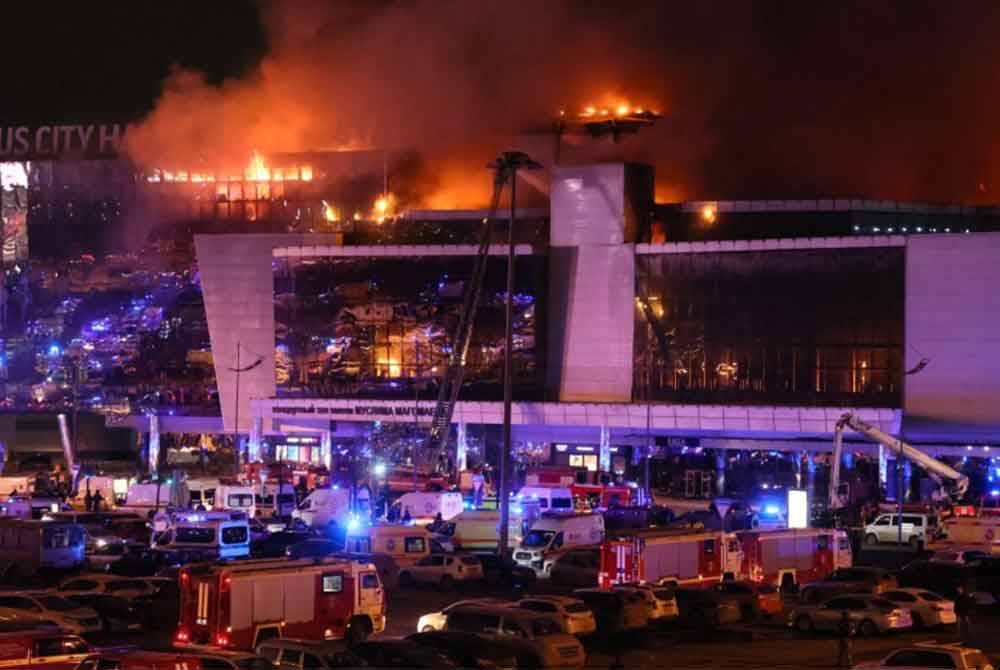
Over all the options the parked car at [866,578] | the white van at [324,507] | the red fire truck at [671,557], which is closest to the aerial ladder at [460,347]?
the white van at [324,507]

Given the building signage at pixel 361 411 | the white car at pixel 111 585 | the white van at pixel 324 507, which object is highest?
the building signage at pixel 361 411

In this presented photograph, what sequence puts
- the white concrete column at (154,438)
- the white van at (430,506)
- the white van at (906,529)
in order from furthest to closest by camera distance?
the white concrete column at (154,438)
the white van at (430,506)
the white van at (906,529)

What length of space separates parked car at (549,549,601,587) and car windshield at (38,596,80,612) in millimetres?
11517

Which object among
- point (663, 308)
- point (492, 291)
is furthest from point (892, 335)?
point (492, 291)

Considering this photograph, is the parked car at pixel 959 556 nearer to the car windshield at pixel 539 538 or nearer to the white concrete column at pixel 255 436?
the car windshield at pixel 539 538

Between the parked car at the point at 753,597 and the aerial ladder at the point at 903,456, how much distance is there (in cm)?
2303

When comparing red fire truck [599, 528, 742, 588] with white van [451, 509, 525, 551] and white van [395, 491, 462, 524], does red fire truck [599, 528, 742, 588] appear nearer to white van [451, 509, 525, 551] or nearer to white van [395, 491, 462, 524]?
white van [451, 509, 525, 551]

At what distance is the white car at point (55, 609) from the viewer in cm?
2816

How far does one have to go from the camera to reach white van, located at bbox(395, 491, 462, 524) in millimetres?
52500

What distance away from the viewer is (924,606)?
99.1ft

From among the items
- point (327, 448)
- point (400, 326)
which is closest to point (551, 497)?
point (400, 326)

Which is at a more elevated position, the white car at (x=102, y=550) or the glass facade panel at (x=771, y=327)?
the glass facade panel at (x=771, y=327)

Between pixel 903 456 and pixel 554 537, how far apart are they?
20.6 m

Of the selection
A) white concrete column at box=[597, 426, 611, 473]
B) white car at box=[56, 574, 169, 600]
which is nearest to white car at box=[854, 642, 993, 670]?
white car at box=[56, 574, 169, 600]
